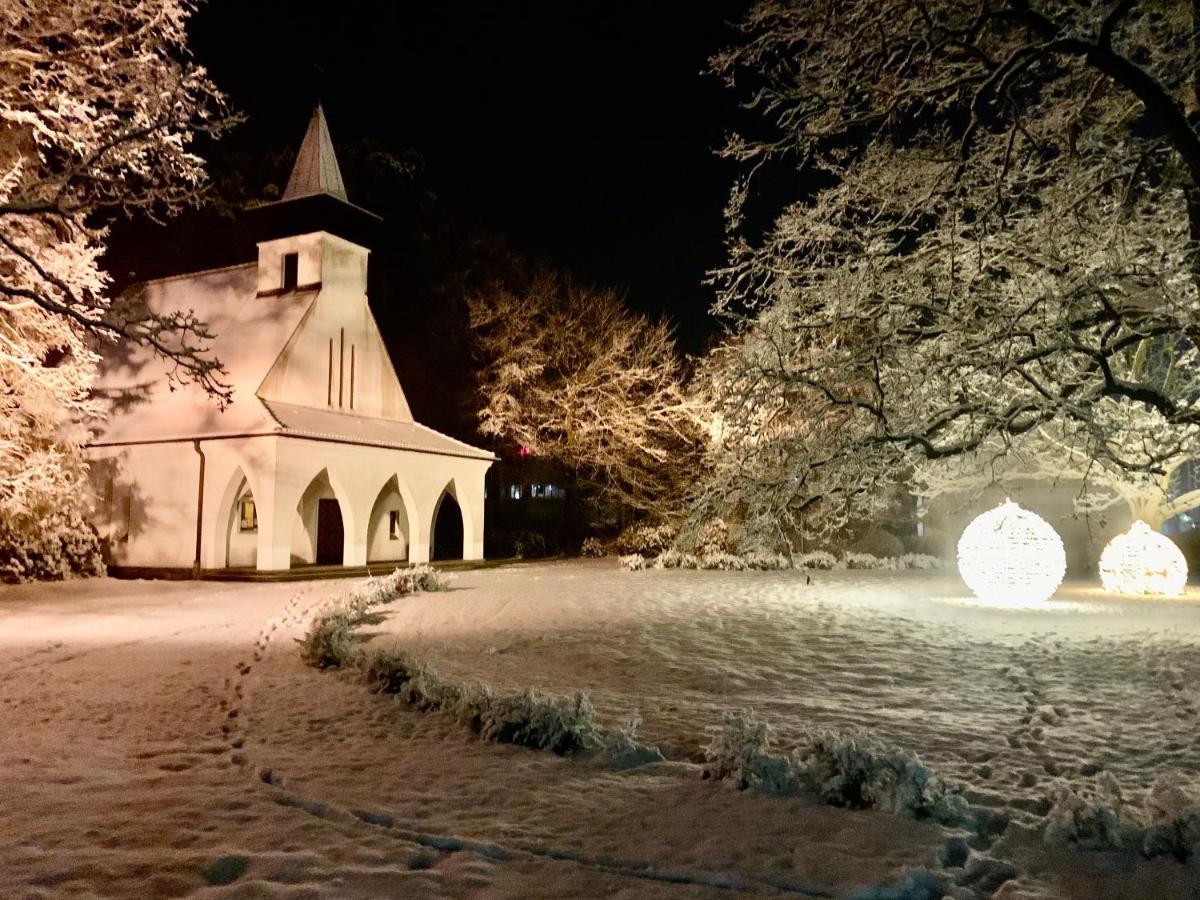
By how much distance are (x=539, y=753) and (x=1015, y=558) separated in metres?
11.0

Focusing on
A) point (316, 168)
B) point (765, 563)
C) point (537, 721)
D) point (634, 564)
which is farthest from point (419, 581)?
point (316, 168)

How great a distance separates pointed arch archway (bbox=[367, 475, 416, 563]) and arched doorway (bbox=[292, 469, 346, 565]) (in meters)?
0.86

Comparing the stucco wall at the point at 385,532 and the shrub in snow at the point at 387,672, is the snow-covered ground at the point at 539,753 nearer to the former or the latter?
the shrub in snow at the point at 387,672

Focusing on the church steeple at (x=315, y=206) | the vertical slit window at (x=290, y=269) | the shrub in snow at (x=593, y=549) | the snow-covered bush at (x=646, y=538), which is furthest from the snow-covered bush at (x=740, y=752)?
the shrub in snow at (x=593, y=549)

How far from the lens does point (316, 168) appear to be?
2319cm

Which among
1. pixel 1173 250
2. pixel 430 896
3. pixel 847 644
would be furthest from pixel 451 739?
pixel 1173 250

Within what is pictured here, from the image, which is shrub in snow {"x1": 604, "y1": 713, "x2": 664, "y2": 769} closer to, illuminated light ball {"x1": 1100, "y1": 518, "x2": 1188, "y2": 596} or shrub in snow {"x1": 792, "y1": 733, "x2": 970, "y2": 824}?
shrub in snow {"x1": 792, "y1": 733, "x2": 970, "y2": 824}

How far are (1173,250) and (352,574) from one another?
1667 cm

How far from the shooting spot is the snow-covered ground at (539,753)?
147 inches

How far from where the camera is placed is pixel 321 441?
1939 centimetres

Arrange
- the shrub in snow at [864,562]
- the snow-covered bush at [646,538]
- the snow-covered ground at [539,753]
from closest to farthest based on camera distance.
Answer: the snow-covered ground at [539,753] → the shrub in snow at [864,562] → the snow-covered bush at [646,538]

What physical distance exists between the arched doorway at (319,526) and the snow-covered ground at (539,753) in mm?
9475

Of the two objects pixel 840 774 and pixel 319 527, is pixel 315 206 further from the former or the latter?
pixel 840 774

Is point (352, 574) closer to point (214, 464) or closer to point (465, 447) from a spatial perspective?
point (214, 464)
